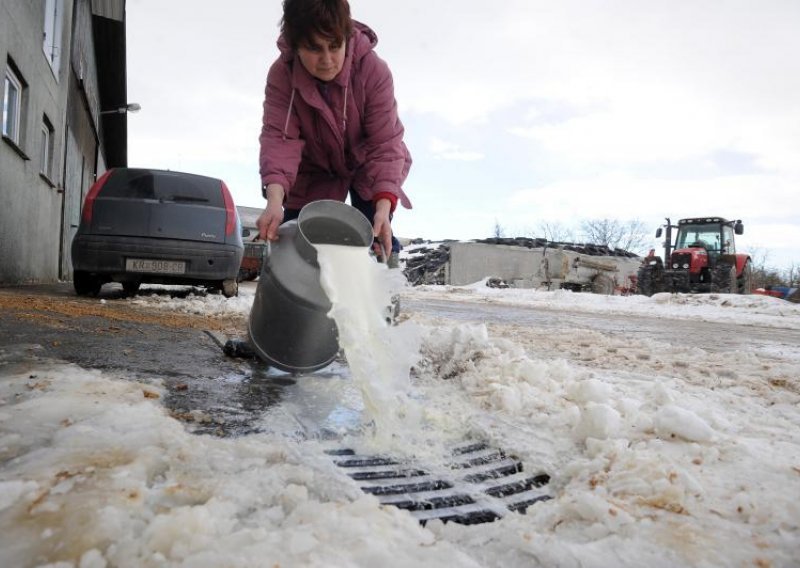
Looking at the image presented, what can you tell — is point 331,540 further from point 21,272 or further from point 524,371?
point 21,272

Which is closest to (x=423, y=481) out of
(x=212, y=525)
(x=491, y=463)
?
(x=491, y=463)

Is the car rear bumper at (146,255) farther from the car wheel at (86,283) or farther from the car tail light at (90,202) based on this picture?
the car tail light at (90,202)

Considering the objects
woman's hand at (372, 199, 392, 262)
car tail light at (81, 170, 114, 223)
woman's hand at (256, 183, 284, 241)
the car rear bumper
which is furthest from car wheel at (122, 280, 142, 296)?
woman's hand at (372, 199, 392, 262)

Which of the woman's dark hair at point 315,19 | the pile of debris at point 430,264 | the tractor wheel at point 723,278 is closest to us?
the woman's dark hair at point 315,19

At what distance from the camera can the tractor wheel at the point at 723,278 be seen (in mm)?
15086

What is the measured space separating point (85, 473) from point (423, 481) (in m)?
0.80

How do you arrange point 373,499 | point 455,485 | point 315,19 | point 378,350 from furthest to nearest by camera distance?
1. point 315,19
2. point 378,350
3. point 455,485
4. point 373,499

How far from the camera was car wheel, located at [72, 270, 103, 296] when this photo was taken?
608 cm

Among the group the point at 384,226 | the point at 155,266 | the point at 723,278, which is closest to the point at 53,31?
the point at 155,266

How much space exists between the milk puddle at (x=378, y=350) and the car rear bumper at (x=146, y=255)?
4340 mm

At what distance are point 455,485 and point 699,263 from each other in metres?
16.2

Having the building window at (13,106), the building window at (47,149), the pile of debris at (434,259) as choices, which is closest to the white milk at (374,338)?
the building window at (13,106)

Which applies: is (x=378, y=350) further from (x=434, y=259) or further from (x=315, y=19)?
(x=434, y=259)

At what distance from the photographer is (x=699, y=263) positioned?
15.6m
